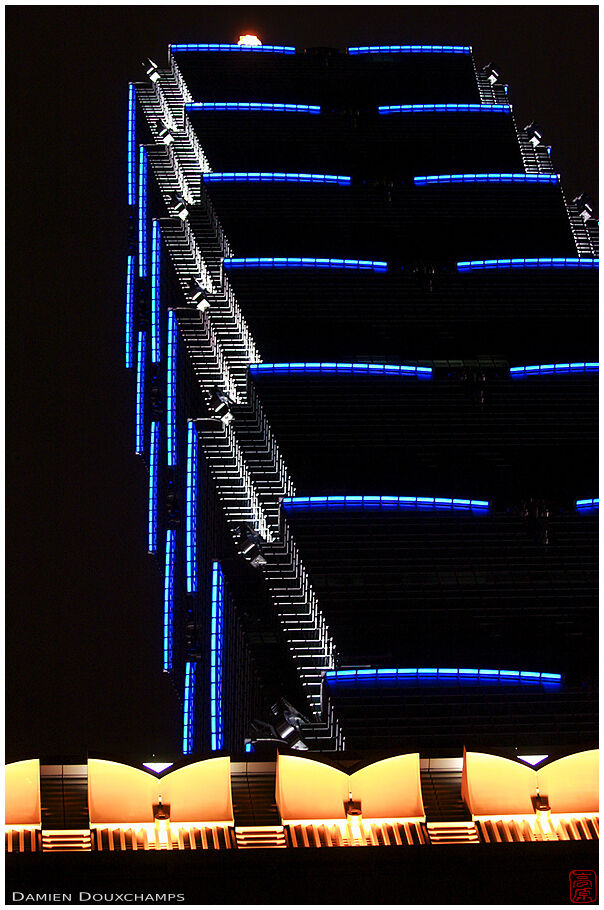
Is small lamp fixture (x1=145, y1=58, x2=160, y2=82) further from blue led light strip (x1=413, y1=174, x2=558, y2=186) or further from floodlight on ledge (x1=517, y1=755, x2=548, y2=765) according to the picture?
floodlight on ledge (x1=517, y1=755, x2=548, y2=765)

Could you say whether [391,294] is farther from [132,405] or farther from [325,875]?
[325,875]

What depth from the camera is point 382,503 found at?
3984 centimetres

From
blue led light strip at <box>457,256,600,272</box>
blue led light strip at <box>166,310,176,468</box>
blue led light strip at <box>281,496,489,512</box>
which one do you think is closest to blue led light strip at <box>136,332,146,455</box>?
blue led light strip at <box>166,310,176,468</box>

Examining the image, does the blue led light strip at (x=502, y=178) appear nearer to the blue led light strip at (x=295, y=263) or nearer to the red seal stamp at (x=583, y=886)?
the blue led light strip at (x=295, y=263)

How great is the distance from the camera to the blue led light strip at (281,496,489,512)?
1558 inches

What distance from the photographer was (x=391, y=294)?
2000 inches

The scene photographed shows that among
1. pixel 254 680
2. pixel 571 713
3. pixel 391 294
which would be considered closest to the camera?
pixel 571 713

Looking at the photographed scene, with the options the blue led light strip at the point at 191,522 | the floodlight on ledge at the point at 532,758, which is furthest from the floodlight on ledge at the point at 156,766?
the blue led light strip at the point at 191,522

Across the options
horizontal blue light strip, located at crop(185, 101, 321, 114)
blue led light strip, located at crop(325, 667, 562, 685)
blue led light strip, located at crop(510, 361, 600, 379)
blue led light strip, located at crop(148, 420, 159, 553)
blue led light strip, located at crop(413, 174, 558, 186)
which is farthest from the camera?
horizontal blue light strip, located at crop(185, 101, 321, 114)

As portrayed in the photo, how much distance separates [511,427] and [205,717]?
38.3 ft

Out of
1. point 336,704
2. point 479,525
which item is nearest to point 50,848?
point 336,704

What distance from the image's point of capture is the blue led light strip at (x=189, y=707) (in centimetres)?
5034

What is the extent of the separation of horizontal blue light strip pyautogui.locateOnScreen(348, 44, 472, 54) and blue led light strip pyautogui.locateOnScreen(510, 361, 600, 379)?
23335mm

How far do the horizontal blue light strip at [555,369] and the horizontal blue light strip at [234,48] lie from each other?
2344cm
